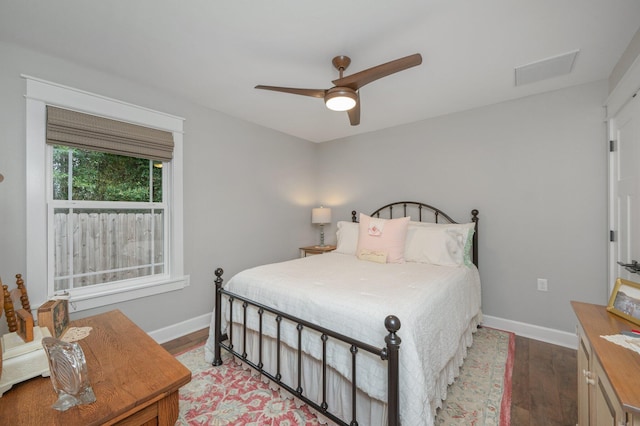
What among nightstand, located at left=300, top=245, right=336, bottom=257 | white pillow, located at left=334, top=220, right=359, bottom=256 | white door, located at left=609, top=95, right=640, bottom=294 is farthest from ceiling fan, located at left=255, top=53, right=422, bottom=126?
nightstand, located at left=300, top=245, right=336, bottom=257

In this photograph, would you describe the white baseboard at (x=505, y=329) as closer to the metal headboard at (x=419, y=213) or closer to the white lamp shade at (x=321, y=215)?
the metal headboard at (x=419, y=213)

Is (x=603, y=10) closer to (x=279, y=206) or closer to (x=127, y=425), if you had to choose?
(x=127, y=425)

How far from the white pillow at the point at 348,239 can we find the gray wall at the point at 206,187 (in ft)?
3.25

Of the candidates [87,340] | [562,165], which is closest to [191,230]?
[87,340]

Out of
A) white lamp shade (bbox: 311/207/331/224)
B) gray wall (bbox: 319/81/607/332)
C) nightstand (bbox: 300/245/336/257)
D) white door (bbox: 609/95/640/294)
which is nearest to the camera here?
white door (bbox: 609/95/640/294)

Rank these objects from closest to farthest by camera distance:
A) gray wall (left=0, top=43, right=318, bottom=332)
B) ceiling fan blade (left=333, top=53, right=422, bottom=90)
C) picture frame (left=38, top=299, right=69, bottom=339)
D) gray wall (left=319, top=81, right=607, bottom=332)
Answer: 1. picture frame (left=38, top=299, right=69, bottom=339)
2. ceiling fan blade (left=333, top=53, right=422, bottom=90)
3. gray wall (left=0, top=43, right=318, bottom=332)
4. gray wall (left=319, top=81, right=607, bottom=332)

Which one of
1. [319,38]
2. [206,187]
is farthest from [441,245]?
[206,187]

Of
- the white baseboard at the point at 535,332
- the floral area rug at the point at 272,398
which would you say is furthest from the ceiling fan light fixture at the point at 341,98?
the white baseboard at the point at 535,332

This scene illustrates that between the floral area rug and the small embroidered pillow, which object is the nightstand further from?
the floral area rug

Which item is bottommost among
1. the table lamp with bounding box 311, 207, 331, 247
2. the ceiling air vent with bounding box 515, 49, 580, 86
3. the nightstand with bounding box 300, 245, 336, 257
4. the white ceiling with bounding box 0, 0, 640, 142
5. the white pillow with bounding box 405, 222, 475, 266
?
the nightstand with bounding box 300, 245, 336, 257

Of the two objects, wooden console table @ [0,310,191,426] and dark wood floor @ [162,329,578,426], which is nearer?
wooden console table @ [0,310,191,426]

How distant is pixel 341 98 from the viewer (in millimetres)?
1927

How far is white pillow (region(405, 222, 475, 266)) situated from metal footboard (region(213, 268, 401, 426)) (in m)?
1.53

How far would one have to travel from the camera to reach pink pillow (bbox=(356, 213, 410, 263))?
8.96 feet
